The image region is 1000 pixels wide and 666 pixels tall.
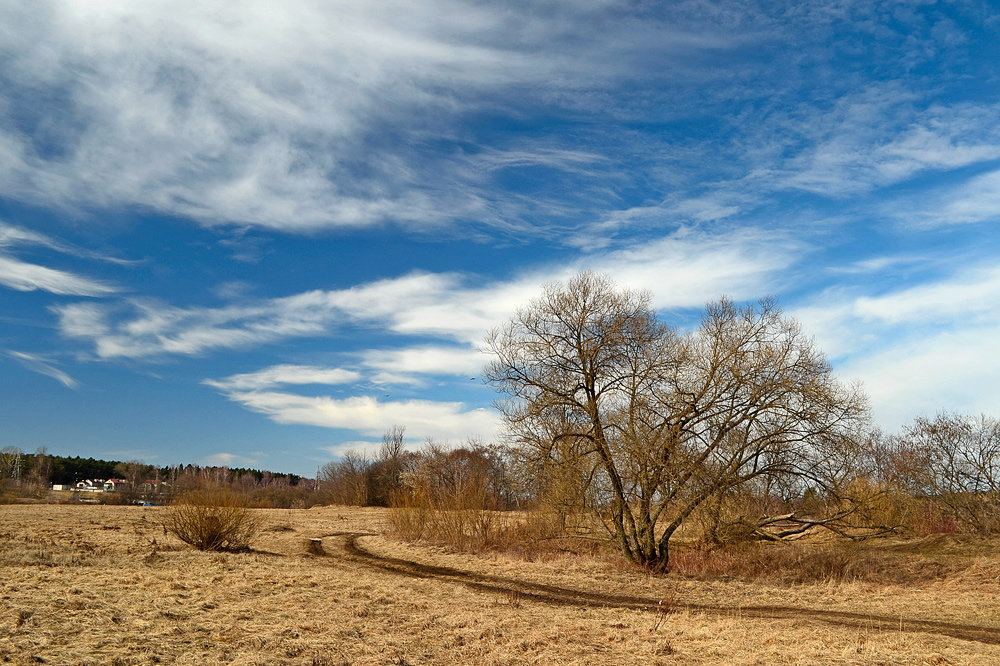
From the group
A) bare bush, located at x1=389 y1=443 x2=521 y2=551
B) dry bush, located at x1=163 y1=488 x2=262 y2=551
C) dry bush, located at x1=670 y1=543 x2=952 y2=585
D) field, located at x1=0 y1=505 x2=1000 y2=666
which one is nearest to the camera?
field, located at x1=0 y1=505 x2=1000 y2=666

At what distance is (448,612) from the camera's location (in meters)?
12.0

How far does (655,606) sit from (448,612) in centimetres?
533

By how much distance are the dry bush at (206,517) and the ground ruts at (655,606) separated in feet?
15.4

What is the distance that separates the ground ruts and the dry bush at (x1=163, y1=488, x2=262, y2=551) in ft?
15.4

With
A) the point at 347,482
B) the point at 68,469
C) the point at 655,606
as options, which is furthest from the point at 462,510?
the point at 68,469

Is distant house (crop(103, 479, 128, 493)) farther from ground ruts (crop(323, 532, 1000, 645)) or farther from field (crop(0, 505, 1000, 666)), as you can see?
ground ruts (crop(323, 532, 1000, 645))

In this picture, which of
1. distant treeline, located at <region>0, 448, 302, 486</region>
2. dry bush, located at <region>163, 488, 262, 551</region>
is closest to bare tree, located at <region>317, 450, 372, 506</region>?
distant treeline, located at <region>0, 448, 302, 486</region>

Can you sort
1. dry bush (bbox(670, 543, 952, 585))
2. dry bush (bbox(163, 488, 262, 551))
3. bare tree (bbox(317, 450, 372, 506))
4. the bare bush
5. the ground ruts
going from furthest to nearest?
bare tree (bbox(317, 450, 372, 506)), the bare bush, dry bush (bbox(163, 488, 262, 551)), dry bush (bbox(670, 543, 952, 585)), the ground ruts

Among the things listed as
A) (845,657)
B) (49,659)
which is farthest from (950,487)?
(49,659)

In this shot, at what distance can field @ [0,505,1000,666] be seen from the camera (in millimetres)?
8719

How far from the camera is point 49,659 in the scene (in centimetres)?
712

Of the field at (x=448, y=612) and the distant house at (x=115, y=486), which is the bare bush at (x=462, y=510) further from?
the distant house at (x=115, y=486)

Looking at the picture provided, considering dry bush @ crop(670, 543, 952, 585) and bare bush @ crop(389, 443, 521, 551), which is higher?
bare bush @ crop(389, 443, 521, 551)

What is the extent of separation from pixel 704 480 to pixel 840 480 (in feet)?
15.5
